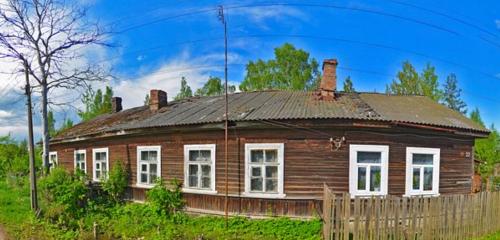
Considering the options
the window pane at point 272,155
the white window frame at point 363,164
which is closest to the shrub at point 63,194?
the window pane at point 272,155

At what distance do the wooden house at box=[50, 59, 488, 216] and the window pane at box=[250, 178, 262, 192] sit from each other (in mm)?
34

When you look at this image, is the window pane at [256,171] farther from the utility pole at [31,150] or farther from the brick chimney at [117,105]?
the brick chimney at [117,105]

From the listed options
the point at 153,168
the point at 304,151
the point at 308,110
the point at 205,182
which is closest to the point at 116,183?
the point at 153,168

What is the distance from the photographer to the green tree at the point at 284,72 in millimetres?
36344

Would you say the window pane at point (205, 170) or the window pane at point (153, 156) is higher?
the window pane at point (153, 156)

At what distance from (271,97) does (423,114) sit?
6.10 metres

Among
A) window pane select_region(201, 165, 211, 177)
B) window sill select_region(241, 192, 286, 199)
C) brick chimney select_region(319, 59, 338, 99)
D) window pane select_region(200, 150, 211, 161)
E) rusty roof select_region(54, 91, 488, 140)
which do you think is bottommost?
window sill select_region(241, 192, 286, 199)

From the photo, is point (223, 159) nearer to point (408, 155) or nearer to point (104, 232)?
point (104, 232)

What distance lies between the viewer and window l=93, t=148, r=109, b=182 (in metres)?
18.4

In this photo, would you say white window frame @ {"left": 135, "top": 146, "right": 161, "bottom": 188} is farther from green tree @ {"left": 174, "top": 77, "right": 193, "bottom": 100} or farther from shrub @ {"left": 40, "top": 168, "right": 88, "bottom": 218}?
green tree @ {"left": 174, "top": 77, "right": 193, "bottom": 100}

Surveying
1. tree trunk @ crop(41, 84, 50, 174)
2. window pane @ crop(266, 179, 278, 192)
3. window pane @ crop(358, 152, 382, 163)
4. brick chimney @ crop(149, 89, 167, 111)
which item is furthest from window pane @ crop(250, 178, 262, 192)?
tree trunk @ crop(41, 84, 50, 174)

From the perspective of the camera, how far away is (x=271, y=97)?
1591 centimetres

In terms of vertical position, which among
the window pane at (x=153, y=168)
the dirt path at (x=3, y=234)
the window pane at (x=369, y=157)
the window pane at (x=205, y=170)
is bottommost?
the dirt path at (x=3, y=234)

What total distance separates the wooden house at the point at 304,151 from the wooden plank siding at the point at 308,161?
0.11ft
